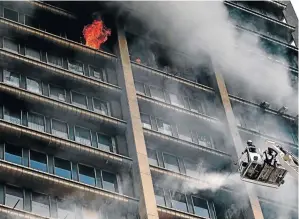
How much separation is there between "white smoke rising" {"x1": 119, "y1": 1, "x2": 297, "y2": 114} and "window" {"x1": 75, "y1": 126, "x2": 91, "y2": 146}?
9787 millimetres

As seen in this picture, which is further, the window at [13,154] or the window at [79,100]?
the window at [79,100]

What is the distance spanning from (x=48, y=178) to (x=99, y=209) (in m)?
2.86

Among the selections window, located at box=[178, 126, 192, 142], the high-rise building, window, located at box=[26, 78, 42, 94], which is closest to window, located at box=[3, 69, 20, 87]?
the high-rise building

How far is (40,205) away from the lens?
2994cm

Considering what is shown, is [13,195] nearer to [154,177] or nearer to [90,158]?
[90,158]

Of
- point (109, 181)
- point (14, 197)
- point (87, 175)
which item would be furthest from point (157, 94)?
point (14, 197)

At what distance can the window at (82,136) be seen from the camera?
110 feet

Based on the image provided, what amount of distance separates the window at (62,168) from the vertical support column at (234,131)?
29.4ft

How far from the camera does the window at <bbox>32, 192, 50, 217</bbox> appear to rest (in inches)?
1163

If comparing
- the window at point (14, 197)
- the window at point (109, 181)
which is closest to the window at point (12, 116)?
the window at point (14, 197)

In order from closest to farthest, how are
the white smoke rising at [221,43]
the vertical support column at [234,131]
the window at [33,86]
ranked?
1. the vertical support column at [234,131]
2. the window at [33,86]
3. the white smoke rising at [221,43]

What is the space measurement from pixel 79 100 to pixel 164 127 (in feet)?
15.7

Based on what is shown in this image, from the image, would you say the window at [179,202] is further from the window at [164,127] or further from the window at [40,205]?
the window at [40,205]

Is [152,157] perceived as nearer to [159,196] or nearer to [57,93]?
[159,196]
